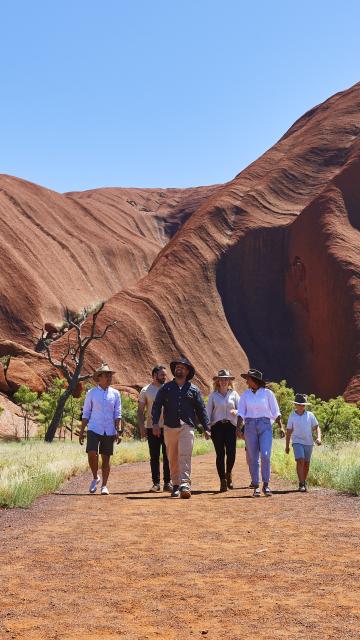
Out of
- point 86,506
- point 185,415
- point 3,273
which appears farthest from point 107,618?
point 3,273

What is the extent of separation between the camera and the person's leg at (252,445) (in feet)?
39.3

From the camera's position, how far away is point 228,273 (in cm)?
6750

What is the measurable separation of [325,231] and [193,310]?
12.4 m

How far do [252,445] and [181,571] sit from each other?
6057mm

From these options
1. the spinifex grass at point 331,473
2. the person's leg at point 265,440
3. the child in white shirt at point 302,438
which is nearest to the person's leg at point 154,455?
the person's leg at point 265,440

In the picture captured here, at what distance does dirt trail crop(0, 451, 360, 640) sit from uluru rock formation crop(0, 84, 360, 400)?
1849 inches

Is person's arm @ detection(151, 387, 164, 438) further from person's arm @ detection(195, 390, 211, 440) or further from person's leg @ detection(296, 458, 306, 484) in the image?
person's leg @ detection(296, 458, 306, 484)

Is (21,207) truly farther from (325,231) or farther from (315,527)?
(315,527)

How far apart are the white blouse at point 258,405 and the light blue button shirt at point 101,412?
6.23 ft

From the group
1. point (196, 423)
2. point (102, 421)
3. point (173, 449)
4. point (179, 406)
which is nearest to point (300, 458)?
point (196, 423)

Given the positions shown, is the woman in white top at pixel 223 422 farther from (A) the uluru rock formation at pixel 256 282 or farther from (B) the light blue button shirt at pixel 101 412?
(A) the uluru rock formation at pixel 256 282

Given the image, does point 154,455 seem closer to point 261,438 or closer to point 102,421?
point 102,421

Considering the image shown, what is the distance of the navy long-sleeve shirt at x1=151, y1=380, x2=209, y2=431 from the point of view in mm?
11727

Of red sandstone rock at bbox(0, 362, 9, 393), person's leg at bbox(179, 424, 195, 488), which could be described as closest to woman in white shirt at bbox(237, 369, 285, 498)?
person's leg at bbox(179, 424, 195, 488)
